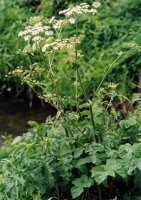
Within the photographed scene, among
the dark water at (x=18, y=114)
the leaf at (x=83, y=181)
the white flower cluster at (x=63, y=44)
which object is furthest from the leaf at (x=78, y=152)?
A: the dark water at (x=18, y=114)

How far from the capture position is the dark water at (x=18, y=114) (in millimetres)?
5570

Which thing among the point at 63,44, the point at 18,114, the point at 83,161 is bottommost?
the point at 18,114

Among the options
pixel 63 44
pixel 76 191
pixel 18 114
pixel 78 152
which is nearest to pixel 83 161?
pixel 78 152

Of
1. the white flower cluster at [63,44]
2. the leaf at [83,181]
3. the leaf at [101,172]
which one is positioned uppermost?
the white flower cluster at [63,44]

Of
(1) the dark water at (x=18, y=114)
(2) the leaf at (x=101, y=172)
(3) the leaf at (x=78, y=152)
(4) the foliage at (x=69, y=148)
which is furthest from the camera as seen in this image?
(1) the dark water at (x=18, y=114)

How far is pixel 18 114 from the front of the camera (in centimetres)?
581

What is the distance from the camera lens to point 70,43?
9.58 feet

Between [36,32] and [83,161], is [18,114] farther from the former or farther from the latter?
[36,32]

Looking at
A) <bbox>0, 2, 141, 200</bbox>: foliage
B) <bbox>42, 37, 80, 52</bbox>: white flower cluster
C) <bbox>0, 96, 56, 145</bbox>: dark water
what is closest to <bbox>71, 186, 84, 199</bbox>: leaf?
<bbox>0, 2, 141, 200</bbox>: foliage

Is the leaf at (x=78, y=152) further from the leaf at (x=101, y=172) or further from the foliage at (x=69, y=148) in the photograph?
the leaf at (x=101, y=172)

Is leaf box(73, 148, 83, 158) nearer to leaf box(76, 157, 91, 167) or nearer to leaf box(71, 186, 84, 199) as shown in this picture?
leaf box(76, 157, 91, 167)

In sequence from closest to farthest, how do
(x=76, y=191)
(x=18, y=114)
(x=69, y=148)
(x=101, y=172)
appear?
1. (x=101, y=172)
2. (x=76, y=191)
3. (x=69, y=148)
4. (x=18, y=114)

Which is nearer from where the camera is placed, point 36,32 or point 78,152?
point 36,32

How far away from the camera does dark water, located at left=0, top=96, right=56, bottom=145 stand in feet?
18.3
